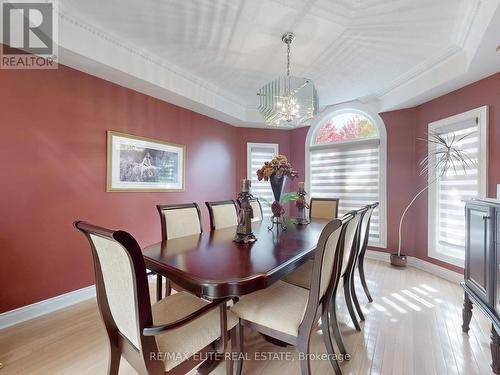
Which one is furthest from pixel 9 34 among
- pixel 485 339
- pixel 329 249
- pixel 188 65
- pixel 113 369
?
pixel 485 339

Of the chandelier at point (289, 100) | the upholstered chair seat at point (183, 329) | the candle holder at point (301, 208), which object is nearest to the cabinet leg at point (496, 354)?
the candle holder at point (301, 208)

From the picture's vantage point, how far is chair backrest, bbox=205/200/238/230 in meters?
2.49

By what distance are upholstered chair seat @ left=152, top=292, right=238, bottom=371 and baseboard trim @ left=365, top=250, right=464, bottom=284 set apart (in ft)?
10.4

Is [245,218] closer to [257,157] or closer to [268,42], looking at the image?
[268,42]

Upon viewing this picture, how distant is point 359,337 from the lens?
1.87m

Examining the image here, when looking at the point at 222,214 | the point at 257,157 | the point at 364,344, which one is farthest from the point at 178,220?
the point at 257,157

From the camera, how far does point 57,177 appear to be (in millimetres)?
2289

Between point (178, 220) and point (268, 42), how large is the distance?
6.88 ft

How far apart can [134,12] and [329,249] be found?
2.52 meters

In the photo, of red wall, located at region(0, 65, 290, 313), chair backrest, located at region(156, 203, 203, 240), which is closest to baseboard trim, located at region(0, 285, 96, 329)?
red wall, located at region(0, 65, 290, 313)

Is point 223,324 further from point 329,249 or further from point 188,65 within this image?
point 188,65

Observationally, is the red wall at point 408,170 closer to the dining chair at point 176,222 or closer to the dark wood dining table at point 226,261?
the dark wood dining table at point 226,261

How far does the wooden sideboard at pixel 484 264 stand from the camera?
1505 millimetres

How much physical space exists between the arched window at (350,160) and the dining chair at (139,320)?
3467mm
